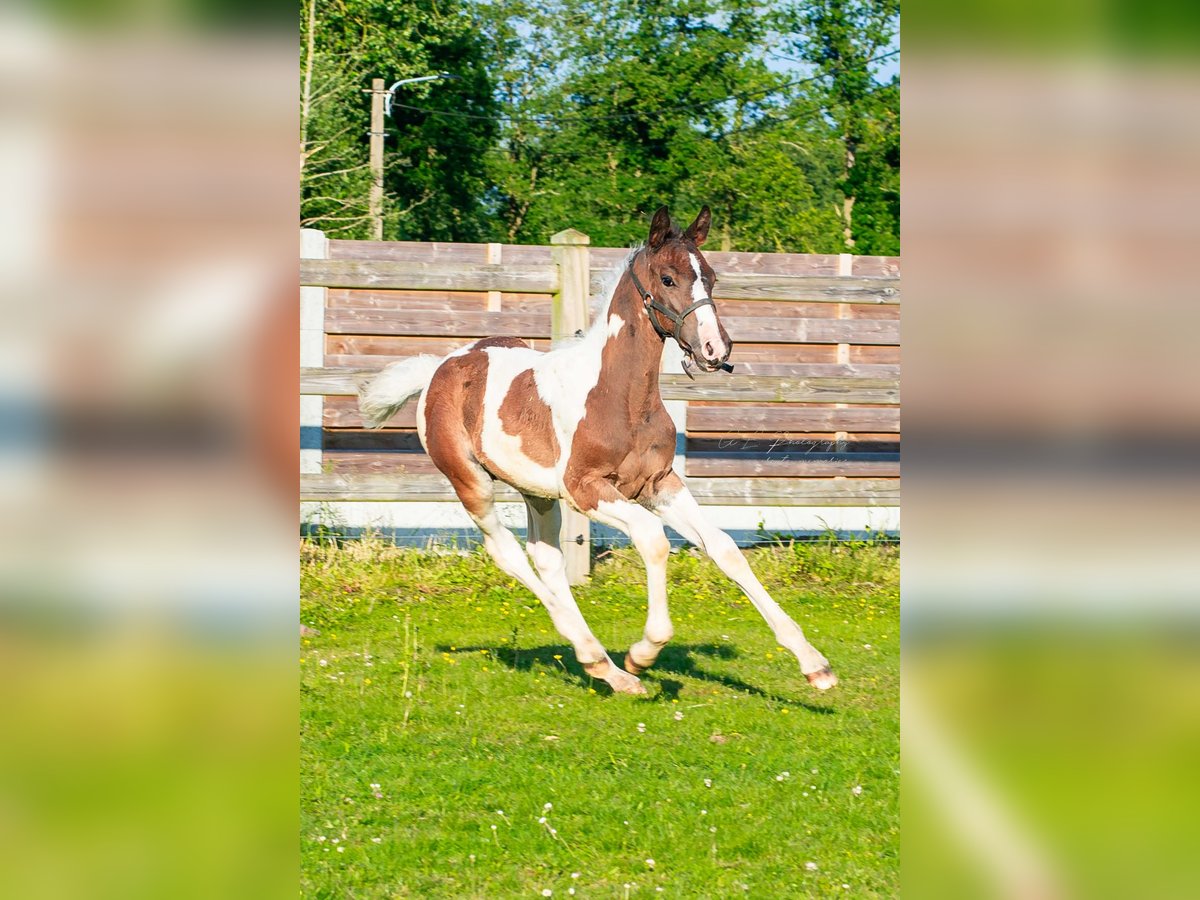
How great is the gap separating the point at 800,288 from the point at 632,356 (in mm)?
3938

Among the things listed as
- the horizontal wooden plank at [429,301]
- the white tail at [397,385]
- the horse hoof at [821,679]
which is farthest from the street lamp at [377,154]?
the horse hoof at [821,679]

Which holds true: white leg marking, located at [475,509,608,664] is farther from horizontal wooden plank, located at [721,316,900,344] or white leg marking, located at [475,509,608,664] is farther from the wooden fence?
horizontal wooden plank, located at [721,316,900,344]

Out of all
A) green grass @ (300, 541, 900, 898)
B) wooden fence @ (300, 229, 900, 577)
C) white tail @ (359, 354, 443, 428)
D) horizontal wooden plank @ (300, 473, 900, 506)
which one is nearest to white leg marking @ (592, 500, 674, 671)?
green grass @ (300, 541, 900, 898)

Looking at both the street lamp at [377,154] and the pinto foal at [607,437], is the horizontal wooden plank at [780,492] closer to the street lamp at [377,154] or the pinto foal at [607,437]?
the pinto foal at [607,437]

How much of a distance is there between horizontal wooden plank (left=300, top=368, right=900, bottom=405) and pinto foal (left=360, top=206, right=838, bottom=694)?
2493 mm

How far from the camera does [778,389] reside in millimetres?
9172

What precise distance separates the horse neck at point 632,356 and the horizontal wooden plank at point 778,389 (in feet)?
9.52

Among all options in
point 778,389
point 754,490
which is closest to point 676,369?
point 778,389

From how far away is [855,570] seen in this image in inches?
356

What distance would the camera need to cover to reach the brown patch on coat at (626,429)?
5.70 meters
